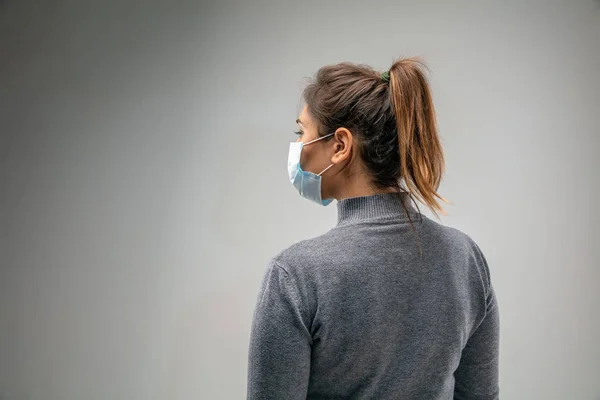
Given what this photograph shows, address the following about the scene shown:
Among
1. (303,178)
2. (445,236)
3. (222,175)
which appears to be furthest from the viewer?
(222,175)

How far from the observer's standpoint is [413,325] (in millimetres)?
771

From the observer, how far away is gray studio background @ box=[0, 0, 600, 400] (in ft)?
5.71

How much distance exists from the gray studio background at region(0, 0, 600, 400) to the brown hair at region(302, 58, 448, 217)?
916 millimetres

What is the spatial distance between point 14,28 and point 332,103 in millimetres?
1416

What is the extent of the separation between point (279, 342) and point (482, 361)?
0.39 meters

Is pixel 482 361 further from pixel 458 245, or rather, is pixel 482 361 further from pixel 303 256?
pixel 303 256

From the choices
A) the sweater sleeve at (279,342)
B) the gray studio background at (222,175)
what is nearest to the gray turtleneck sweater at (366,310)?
the sweater sleeve at (279,342)

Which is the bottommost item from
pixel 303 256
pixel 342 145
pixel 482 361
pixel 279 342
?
pixel 482 361

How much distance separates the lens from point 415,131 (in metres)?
0.81

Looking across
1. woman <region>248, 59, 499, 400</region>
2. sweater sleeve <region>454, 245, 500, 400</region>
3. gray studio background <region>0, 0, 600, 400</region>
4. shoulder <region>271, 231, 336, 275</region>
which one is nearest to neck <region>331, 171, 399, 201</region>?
woman <region>248, 59, 499, 400</region>

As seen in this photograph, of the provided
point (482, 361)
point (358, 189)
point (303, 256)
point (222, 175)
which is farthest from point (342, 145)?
point (222, 175)

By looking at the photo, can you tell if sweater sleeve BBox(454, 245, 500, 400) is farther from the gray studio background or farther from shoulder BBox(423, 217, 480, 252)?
the gray studio background

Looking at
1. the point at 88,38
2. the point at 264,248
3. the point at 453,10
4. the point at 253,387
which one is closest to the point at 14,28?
Result: the point at 88,38

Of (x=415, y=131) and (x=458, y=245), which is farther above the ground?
(x=415, y=131)
